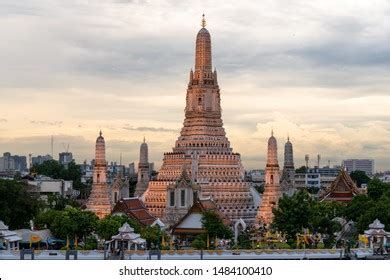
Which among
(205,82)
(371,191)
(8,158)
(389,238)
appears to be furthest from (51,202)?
(8,158)

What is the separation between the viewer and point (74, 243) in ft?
160

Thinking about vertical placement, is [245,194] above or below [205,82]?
below

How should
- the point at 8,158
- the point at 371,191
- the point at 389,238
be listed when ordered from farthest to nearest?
the point at 8,158, the point at 371,191, the point at 389,238

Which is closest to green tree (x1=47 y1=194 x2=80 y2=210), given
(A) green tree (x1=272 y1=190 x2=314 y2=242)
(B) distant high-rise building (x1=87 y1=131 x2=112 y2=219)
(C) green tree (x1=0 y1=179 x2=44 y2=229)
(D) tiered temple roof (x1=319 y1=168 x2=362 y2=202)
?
(B) distant high-rise building (x1=87 y1=131 x2=112 y2=219)

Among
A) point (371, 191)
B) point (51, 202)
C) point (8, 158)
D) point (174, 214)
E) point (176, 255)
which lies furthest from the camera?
point (8, 158)

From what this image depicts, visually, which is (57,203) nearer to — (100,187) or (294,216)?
(100,187)

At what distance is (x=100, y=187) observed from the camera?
2773 inches

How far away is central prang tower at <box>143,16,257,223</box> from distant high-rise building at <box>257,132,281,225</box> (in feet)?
8.97

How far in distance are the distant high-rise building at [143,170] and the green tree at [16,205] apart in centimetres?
3014

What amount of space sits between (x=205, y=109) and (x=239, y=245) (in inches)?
1149

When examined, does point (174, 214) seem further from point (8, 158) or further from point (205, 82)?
point (8, 158)

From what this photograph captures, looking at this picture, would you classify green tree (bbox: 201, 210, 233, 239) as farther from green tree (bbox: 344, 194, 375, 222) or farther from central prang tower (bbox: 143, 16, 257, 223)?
central prang tower (bbox: 143, 16, 257, 223)

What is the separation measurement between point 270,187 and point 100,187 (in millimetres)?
13095

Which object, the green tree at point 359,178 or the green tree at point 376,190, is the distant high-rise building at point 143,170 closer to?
the green tree at point 376,190
